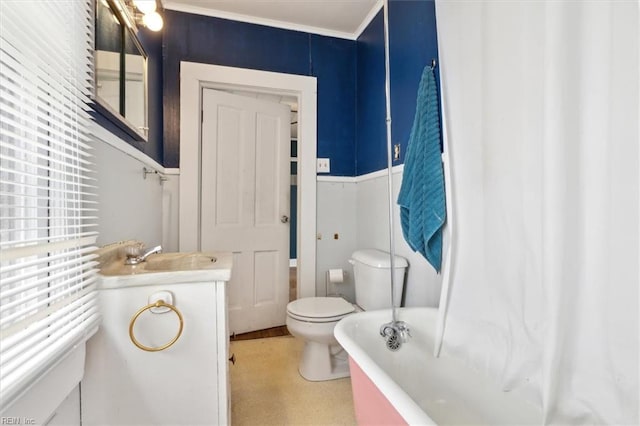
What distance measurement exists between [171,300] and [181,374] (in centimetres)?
25

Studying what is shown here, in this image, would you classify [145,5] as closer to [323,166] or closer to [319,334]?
[323,166]

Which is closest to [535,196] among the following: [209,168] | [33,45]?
[33,45]

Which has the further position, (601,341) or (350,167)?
(350,167)

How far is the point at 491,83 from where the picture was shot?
1023 millimetres

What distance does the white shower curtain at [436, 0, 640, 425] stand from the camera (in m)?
0.65

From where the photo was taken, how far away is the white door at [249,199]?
223 cm

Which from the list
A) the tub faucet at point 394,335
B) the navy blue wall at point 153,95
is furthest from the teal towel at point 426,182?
the navy blue wall at point 153,95

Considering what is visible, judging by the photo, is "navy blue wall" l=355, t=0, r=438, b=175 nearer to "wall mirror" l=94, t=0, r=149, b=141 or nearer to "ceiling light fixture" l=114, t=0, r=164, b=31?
"ceiling light fixture" l=114, t=0, r=164, b=31

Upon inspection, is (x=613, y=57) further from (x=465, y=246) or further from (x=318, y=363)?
(x=318, y=363)

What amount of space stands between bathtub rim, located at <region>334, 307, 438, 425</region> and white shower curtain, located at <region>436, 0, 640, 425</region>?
0.35 metres

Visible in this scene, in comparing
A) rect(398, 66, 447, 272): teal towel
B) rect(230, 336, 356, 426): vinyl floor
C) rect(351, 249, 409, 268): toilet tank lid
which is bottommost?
rect(230, 336, 356, 426): vinyl floor

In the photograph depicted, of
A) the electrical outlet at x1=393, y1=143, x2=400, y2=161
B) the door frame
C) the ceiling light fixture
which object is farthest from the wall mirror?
the electrical outlet at x1=393, y1=143, x2=400, y2=161

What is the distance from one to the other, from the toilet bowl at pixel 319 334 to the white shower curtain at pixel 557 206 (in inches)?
28.8

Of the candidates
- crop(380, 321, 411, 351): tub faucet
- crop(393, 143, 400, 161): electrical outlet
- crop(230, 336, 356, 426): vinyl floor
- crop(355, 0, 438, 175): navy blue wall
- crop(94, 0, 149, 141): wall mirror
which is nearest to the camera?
crop(94, 0, 149, 141): wall mirror
